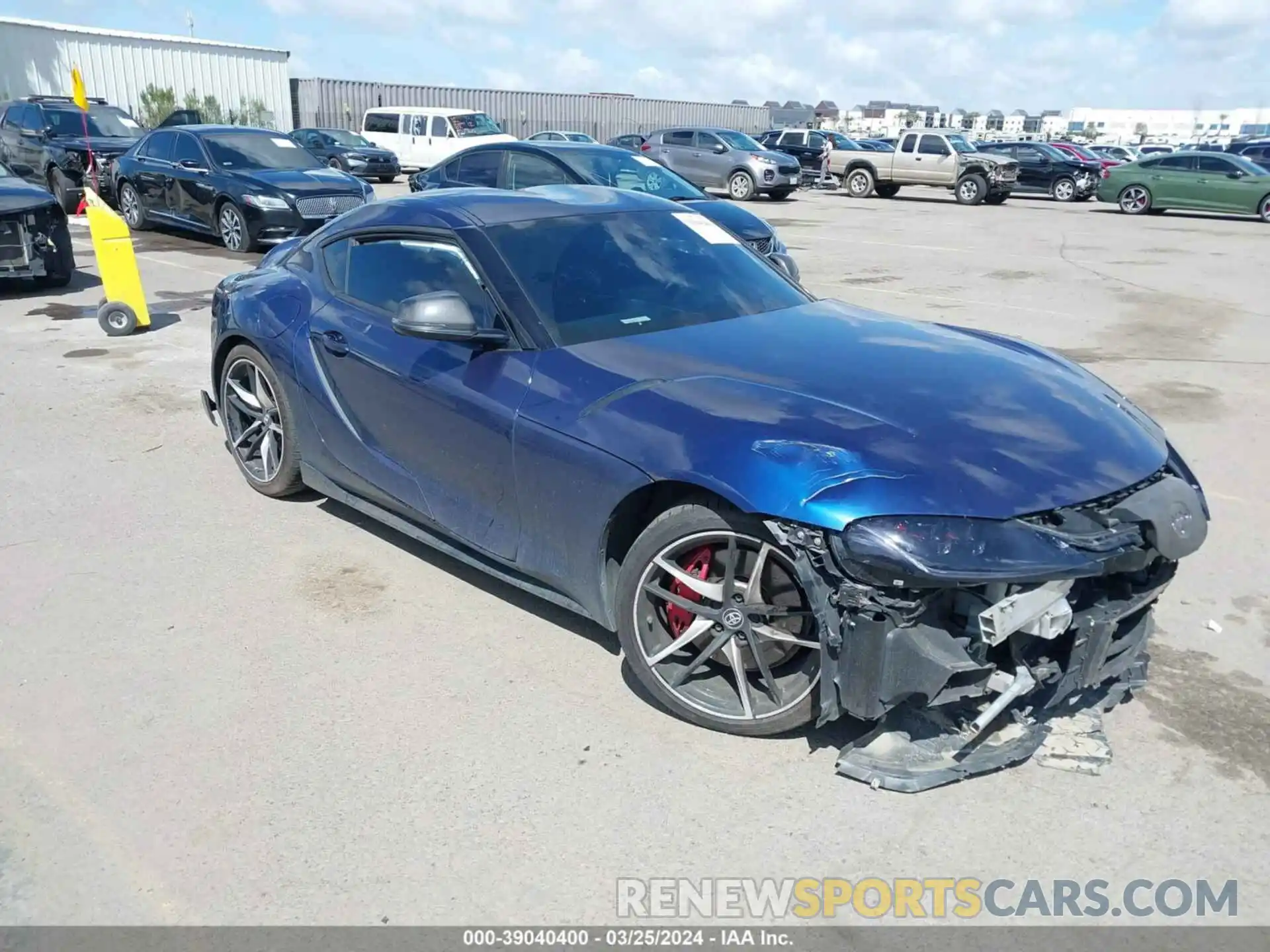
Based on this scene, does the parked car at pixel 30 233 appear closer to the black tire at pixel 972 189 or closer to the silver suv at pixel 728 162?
the silver suv at pixel 728 162

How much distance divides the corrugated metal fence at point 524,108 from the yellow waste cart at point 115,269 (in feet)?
117

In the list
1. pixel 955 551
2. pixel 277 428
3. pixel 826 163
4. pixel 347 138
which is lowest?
pixel 277 428

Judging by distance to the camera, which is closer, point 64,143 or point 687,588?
point 687,588

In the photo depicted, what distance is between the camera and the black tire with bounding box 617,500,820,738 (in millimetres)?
3035

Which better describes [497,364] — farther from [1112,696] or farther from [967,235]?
[967,235]

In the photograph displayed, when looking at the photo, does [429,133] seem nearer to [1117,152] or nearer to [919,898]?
[1117,152]

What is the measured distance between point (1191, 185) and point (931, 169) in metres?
6.39

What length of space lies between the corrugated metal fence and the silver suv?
18326 millimetres

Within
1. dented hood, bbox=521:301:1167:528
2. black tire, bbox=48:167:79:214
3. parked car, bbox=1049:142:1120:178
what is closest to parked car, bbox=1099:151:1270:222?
parked car, bbox=1049:142:1120:178

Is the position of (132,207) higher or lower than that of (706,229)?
lower

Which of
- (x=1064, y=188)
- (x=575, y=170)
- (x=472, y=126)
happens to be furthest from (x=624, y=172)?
(x=1064, y=188)

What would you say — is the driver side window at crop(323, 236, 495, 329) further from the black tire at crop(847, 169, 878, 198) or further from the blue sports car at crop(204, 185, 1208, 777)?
the black tire at crop(847, 169, 878, 198)

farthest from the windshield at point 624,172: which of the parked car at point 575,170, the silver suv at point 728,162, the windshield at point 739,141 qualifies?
the windshield at point 739,141

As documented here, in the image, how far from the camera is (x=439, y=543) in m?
4.13
